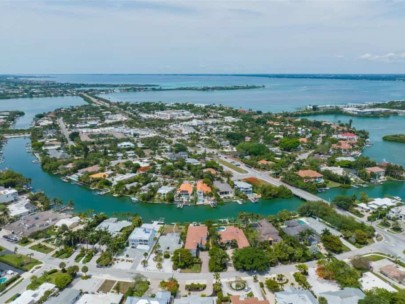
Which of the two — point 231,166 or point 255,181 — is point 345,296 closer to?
point 255,181

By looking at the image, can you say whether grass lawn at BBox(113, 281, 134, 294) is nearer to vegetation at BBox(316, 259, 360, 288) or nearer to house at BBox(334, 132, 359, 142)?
vegetation at BBox(316, 259, 360, 288)

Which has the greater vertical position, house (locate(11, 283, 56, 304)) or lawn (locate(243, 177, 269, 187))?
lawn (locate(243, 177, 269, 187))

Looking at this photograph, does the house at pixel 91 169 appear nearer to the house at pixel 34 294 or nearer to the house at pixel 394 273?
the house at pixel 34 294

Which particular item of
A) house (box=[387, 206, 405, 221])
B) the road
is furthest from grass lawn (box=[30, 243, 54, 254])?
house (box=[387, 206, 405, 221])

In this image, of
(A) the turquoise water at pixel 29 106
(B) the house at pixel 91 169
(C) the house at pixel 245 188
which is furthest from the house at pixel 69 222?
(A) the turquoise water at pixel 29 106

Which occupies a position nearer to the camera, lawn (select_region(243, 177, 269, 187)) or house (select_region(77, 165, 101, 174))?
lawn (select_region(243, 177, 269, 187))

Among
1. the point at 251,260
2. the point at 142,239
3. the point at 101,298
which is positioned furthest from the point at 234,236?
the point at 101,298
